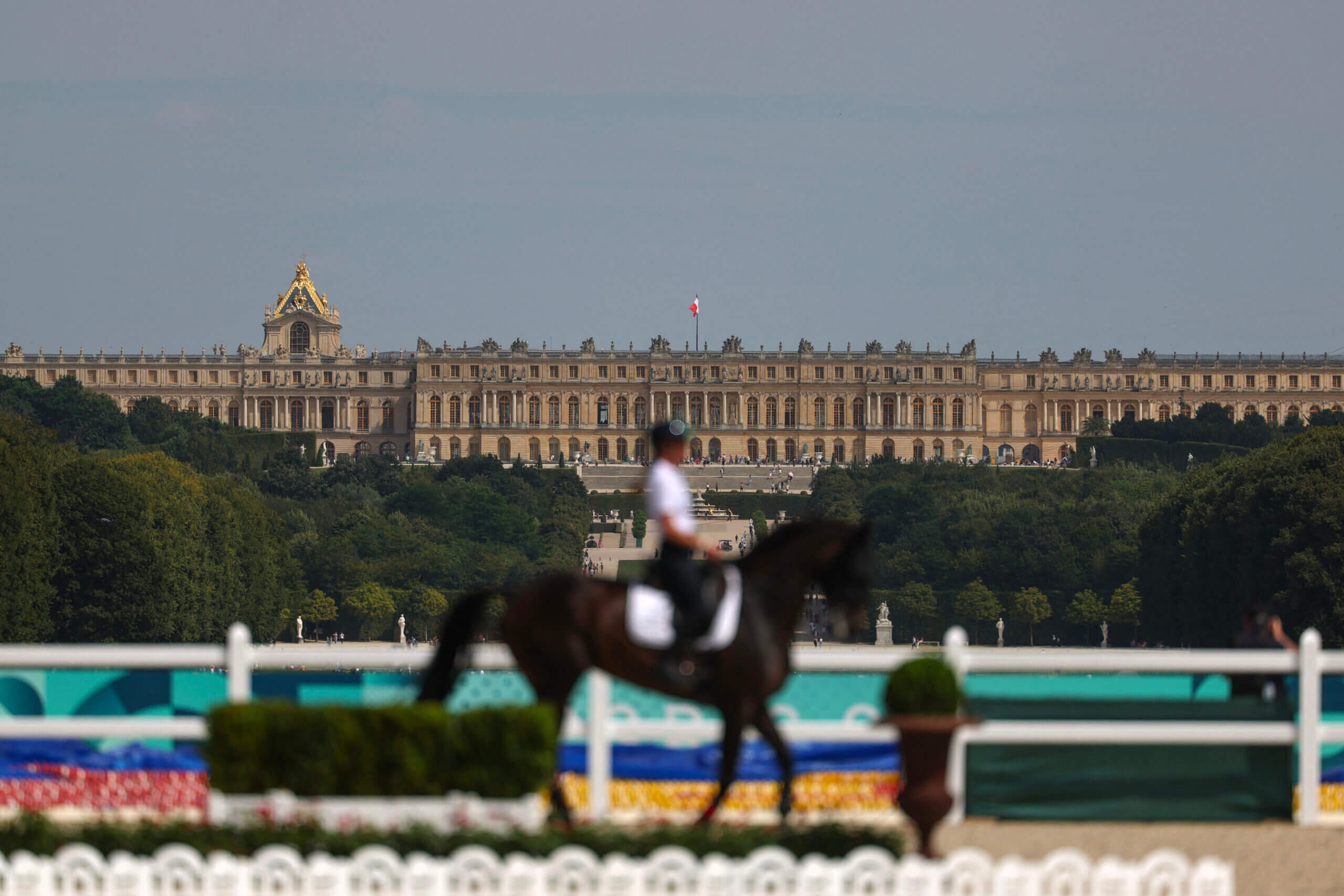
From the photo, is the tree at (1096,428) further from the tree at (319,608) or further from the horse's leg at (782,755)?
the horse's leg at (782,755)

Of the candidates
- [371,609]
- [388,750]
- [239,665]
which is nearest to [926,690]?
[388,750]

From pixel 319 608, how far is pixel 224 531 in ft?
35.8

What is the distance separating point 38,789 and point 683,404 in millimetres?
125879

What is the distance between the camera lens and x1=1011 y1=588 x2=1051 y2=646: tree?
62.8m

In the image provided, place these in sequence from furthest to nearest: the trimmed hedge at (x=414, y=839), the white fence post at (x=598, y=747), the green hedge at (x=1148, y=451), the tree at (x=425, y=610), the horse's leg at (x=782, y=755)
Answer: the green hedge at (x=1148, y=451), the tree at (x=425, y=610), the white fence post at (x=598, y=747), the horse's leg at (x=782, y=755), the trimmed hedge at (x=414, y=839)

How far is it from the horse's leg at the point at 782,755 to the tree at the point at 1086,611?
53.8 m

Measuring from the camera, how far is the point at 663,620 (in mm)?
8445

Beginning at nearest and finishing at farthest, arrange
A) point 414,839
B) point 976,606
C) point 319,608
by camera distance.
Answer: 1. point 414,839
2. point 319,608
3. point 976,606

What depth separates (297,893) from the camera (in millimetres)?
7438

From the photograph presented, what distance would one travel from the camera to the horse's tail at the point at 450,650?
29.4 ft

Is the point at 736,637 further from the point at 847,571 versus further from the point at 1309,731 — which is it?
the point at 1309,731

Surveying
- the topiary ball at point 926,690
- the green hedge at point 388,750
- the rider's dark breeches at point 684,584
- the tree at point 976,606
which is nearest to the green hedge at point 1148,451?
the tree at point 976,606

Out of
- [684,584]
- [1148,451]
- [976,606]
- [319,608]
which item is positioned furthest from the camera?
[1148,451]

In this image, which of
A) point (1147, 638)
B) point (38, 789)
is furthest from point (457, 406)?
point (38, 789)
